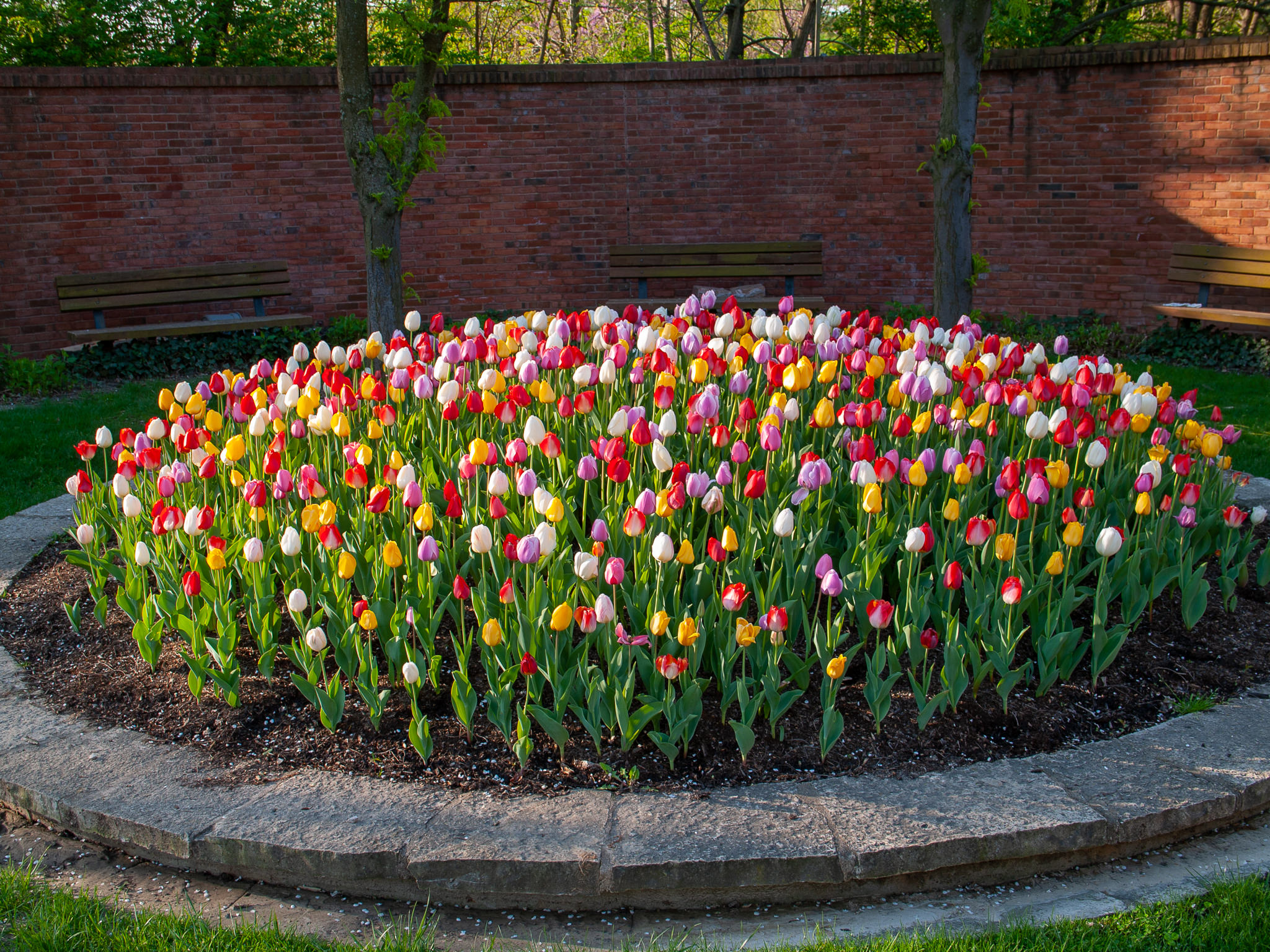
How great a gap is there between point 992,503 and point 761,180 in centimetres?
690

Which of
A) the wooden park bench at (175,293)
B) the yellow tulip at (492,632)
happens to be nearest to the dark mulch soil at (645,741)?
the yellow tulip at (492,632)

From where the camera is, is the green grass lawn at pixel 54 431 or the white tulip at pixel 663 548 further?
the green grass lawn at pixel 54 431

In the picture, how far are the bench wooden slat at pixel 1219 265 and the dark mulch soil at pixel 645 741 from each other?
6.71 meters

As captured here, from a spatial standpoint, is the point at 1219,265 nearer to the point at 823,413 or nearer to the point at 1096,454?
the point at 1096,454

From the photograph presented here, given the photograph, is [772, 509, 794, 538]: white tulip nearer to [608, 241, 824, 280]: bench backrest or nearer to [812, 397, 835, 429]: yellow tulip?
[812, 397, 835, 429]: yellow tulip

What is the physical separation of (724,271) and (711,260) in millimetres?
165

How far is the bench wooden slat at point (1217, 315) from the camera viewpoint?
8398mm

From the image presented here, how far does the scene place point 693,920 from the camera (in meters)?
2.17

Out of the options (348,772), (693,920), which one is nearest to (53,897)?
(348,772)

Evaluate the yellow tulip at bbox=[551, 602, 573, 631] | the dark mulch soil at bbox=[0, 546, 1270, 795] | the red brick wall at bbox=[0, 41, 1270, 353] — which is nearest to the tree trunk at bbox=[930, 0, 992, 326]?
the red brick wall at bbox=[0, 41, 1270, 353]

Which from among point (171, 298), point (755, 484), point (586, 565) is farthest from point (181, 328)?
point (586, 565)

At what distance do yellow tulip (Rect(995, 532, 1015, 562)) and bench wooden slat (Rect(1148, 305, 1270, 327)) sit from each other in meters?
6.95

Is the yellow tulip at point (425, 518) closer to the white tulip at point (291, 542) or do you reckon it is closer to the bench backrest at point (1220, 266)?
the white tulip at point (291, 542)

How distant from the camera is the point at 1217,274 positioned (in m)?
8.96
